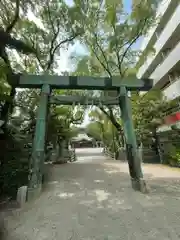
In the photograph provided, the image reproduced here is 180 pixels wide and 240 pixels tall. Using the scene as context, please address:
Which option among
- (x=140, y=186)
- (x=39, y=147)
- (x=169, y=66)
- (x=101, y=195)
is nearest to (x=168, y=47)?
(x=169, y=66)

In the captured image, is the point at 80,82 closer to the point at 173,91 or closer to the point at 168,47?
the point at 173,91

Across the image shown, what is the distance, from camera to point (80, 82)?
5621mm

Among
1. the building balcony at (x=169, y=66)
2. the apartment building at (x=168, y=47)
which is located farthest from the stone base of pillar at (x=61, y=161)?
the building balcony at (x=169, y=66)

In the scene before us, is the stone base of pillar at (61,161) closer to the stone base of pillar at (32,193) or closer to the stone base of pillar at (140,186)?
the stone base of pillar at (32,193)

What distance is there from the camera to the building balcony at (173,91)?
40.2 feet

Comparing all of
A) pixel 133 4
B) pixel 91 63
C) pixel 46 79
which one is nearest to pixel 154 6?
pixel 133 4

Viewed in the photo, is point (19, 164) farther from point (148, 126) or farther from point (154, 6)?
point (154, 6)

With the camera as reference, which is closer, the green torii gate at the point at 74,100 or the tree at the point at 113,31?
the green torii gate at the point at 74,100

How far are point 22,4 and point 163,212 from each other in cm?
988

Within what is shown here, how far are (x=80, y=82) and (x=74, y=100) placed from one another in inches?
26.9

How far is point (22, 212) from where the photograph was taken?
3807 mm

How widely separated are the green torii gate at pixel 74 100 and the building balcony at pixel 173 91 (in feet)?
25.6

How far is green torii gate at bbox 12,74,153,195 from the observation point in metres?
4.98

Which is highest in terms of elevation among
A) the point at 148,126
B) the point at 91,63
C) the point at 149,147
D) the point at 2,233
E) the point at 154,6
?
the point at 154,6
